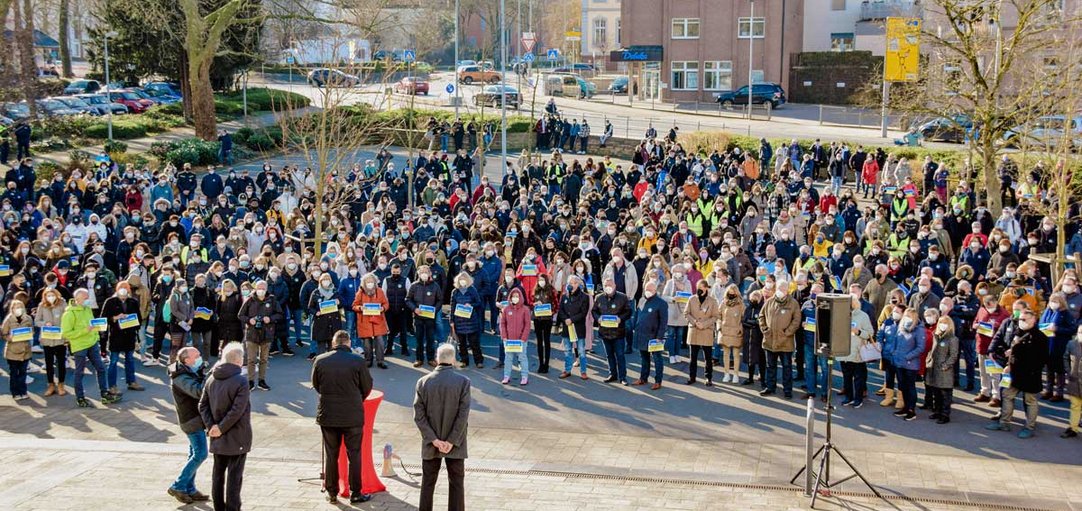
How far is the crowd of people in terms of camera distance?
14398mm

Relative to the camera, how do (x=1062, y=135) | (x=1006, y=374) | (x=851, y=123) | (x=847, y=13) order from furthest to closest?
(x=847, y=13)
(x=851, y=123)
(x=1062, y=135)
(x=1006, y=374)

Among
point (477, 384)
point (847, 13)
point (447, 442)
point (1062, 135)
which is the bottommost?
point (477, 384)

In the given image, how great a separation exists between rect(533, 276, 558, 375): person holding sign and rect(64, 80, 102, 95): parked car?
1861 inches

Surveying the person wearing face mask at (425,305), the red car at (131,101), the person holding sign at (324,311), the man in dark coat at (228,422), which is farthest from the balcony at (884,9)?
the man in dark coat at (228,422)

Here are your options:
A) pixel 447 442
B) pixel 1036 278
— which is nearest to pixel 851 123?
pixel 1036 278

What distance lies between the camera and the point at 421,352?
16.6 meters

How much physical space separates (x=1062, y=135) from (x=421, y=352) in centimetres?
1332

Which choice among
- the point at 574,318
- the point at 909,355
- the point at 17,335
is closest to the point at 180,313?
the point at 17,335

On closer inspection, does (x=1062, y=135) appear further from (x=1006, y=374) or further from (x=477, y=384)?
(x=477, y=384)

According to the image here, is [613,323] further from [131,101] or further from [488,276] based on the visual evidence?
[131,101]

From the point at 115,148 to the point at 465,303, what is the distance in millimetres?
27237

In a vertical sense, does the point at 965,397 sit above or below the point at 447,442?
below

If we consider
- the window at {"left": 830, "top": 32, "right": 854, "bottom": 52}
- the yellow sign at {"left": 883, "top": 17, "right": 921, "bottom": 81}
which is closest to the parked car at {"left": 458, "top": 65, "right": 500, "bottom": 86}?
the window at {"left": 830, "top": 32, "right": 854, "bottom": 52}

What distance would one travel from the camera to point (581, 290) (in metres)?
15.9
